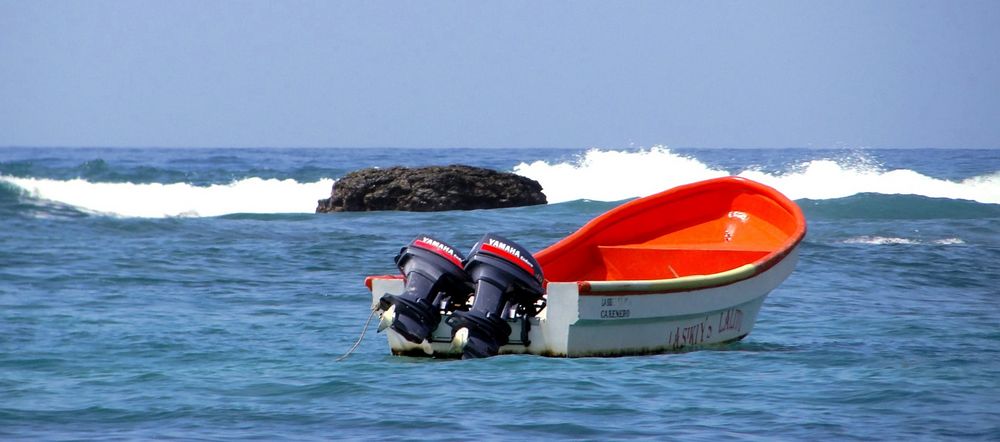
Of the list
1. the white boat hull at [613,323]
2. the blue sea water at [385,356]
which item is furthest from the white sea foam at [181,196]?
the white boat hull at [613,323]

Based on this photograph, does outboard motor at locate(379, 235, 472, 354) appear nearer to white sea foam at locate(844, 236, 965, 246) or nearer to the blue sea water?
the blue sea water

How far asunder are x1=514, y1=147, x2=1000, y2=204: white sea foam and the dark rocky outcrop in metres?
6.50

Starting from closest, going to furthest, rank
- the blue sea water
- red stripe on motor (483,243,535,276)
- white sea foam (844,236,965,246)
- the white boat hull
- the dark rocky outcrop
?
1. the blue sea water
2. the white boat hull
3. red stripe on motor (483,243,535,276)
4. white sea foam (844,236,965,246)
5. the dark rocky outcrop

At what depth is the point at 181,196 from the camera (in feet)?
101

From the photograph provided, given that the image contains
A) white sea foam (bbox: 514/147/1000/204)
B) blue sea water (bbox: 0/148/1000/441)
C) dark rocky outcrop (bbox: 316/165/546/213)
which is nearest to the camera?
blue sea water (bbox: 0/148/1000/441)

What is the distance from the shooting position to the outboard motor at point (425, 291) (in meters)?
8.12

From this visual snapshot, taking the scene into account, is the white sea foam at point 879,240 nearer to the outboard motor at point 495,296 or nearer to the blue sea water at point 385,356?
the blue sea water at point 385,356

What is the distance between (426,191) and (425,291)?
16268 millimetres

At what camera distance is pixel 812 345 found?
31.0 ft

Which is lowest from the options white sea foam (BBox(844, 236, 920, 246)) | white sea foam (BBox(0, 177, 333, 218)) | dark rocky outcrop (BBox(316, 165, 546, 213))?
white sea foam (BBox(0, 177, 333, 218))

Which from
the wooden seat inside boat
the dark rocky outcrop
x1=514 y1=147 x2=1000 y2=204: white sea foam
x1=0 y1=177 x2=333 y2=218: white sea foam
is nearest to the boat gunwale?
the wooden seat inside boat

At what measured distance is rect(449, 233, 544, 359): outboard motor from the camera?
7.99 meters

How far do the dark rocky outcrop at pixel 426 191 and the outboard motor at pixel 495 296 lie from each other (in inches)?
624

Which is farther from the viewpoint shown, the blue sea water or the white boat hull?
the white boat hull
